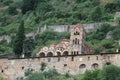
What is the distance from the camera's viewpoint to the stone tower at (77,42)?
75.8 meters

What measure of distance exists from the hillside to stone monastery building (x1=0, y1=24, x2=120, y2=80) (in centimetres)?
648

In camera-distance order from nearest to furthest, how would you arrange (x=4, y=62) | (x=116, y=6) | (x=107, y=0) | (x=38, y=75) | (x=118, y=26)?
(x=38, y=75)
(x=4, y=62)
(x=118, y=26)
(x=116, y=6)
(x=107, y=0)

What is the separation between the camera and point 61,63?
71312 millimetres

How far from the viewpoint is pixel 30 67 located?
2849 inches

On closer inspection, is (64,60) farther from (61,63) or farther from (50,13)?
(50,13)

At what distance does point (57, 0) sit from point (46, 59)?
4043 cm

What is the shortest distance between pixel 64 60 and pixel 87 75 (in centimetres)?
656

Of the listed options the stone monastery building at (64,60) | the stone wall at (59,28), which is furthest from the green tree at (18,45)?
the stone wall at (59,28)

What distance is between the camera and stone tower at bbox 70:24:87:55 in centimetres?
7575

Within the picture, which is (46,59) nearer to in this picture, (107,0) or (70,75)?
(70,75)

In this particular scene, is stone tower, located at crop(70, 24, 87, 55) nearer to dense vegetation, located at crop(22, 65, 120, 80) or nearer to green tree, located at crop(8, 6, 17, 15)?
dense vegetation, located at crop(22, 65, 120, 80)

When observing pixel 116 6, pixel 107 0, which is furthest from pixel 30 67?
pixel 107 0

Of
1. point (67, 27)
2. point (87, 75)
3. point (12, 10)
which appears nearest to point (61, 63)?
point (87, 75)

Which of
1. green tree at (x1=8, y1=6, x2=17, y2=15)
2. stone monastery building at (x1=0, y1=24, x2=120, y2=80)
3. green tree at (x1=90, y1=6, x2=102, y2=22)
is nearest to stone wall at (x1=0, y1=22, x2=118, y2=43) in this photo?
green tree at (x1=90, y1=6, x2=102, y2=22)
